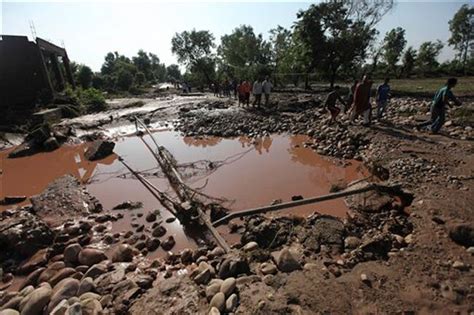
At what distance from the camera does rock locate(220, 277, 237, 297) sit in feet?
9.59

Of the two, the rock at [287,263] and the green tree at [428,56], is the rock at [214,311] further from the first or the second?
the green tree at [428,56]

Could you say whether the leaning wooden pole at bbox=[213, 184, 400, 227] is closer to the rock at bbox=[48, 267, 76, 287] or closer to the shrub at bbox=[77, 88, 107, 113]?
the rock at bbox=[48, 267, 76, 287]

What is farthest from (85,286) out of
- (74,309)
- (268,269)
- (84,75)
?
(84,75)

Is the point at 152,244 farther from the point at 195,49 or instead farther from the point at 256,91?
the point at 195,49

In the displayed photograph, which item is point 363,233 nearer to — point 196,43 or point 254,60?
point 254,60

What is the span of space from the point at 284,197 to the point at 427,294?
3.73 meters

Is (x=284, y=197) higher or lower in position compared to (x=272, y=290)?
lower

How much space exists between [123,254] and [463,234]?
488 cm

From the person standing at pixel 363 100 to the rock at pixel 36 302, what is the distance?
928cm

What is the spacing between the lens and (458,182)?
16.0ft

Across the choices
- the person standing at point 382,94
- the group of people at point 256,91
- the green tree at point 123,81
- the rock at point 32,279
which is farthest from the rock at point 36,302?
the green tree at point 123,81

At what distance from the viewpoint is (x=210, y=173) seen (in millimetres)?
8234

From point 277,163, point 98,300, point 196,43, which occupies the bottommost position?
point 277,163

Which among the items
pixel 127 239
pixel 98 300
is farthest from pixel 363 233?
pixel 127 239
